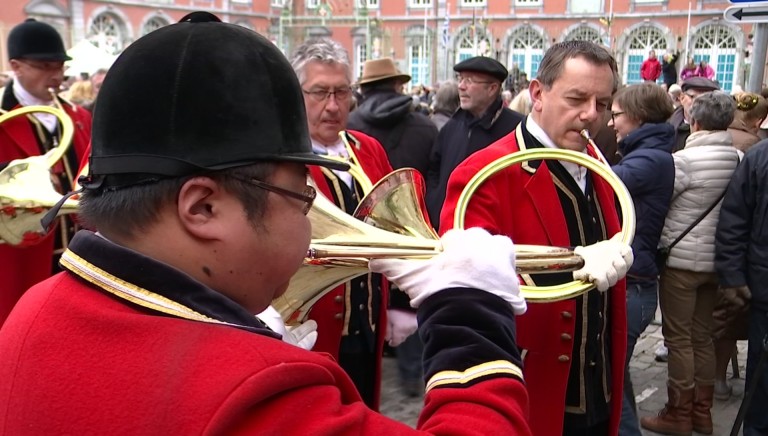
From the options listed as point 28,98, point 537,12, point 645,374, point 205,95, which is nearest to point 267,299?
point 205,95

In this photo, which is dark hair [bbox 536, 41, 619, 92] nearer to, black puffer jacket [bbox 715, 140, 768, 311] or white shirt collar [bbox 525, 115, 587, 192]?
white shirt collar [bbox 525, 115, 587, 192]

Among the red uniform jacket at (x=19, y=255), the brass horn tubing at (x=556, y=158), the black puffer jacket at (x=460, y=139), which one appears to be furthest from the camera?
the black puffer jacket at (x=460, y=139)

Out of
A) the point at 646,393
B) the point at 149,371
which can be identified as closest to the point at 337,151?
the point at 149,371

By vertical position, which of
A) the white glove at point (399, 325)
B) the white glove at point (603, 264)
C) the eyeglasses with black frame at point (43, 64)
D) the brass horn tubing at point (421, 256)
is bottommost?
the white glove at point (399, 325)

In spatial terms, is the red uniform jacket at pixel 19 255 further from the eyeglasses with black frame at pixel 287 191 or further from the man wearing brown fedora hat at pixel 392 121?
the eyeglasses with black frame at pixel 287 191

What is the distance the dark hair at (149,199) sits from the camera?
3.40ft

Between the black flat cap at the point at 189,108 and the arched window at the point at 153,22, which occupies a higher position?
the arched window at the point at 153,22

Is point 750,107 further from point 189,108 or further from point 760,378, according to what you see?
point 189,108

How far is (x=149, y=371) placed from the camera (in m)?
0.93

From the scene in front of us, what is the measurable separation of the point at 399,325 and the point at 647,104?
2.29m

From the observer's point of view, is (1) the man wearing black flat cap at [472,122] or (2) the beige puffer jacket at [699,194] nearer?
(2) the beige puffer jacket at [699,194]

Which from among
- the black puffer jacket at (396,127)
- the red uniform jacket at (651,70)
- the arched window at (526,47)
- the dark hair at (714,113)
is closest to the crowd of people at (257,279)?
the dark hair at (714,113)

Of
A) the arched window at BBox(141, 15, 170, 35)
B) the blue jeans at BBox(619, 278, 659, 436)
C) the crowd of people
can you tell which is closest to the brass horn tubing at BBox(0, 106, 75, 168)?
the crowd of people

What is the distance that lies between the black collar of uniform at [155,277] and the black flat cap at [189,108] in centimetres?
11
